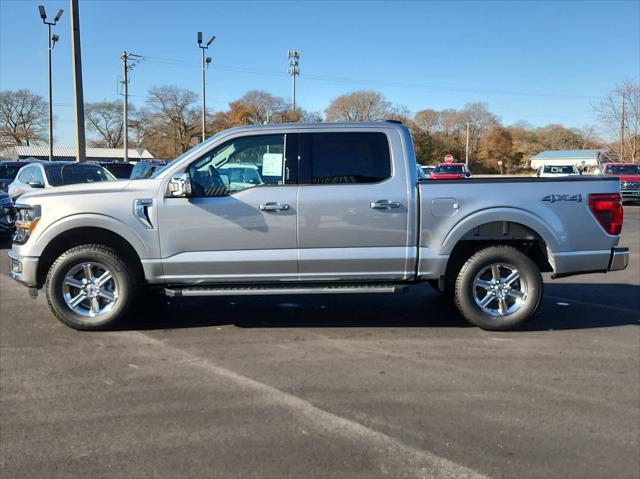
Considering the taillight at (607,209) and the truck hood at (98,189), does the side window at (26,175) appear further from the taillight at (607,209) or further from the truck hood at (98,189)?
the taillight at (607,209)

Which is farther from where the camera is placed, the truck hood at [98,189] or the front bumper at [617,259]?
the front bumper at [617,259]

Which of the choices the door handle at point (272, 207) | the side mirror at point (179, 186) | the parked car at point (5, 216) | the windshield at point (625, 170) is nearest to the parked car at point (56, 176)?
the parked car at point (5, 216)

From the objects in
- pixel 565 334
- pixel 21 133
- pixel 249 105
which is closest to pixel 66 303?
pixel 565 334

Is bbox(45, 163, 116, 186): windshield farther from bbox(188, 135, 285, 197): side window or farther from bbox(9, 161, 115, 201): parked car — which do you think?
bbox(188, 135, 285, 197): side window

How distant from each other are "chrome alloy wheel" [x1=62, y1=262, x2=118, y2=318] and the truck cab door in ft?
2.04

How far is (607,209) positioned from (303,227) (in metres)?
3.06

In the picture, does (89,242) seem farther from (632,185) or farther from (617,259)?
(632,185)

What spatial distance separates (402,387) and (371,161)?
2375mm

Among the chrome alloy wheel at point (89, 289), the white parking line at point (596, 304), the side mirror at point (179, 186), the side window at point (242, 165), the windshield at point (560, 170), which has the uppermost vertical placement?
the windshield at point (560, 170)

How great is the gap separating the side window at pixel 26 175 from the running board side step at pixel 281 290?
10.4 metres

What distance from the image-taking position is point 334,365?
4.83 metres

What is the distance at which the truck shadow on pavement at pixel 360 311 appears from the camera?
20.1ft

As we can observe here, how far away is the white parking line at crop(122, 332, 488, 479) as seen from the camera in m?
3.14

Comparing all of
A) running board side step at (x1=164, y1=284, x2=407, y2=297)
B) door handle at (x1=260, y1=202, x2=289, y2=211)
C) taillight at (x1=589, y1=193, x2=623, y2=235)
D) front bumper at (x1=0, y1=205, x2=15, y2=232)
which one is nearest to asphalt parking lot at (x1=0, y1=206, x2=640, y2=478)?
Answer: running board side step at (x1=164, y1=284, x2=407, y2=297)
